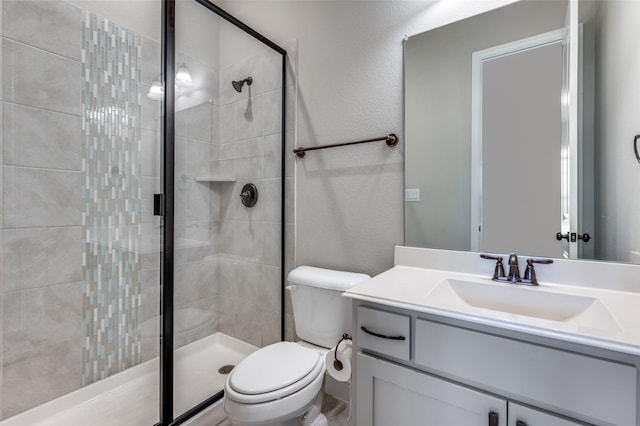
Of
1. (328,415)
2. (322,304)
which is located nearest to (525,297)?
(322,304)

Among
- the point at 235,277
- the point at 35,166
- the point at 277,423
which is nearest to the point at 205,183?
the point at 235,277

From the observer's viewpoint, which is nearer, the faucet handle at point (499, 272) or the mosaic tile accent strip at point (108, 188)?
the faucet handle at point (499, 272)

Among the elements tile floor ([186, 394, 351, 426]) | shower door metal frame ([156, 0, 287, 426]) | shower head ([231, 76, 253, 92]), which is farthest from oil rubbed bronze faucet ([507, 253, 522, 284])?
shower head ([231, 76, 253, 92])

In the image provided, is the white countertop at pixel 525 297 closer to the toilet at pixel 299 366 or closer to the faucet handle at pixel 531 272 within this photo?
the faucet handle at pixel 531 272

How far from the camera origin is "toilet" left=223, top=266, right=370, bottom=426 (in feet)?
3.61

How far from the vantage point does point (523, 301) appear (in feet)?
3.42

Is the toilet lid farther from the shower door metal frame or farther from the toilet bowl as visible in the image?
the shower door metal frame

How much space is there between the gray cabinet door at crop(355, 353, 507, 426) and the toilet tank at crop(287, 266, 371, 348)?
43cm

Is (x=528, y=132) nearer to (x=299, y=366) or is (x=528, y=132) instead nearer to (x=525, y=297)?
(x=525, y=297)

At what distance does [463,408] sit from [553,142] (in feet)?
3.29

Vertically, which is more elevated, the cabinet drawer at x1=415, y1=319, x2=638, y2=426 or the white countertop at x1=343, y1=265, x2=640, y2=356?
the white countertop at x1=343, y1=265, x2=640, y2=356

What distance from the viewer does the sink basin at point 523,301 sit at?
894 mm

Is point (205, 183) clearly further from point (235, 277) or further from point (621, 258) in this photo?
point (621, 258)

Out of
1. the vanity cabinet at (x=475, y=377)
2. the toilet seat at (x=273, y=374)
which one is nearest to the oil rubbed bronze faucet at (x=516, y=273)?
the vanity cabinet at (x=475, y=377)
